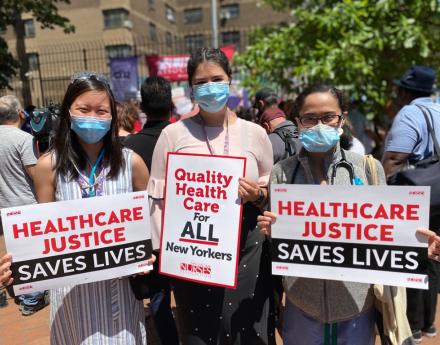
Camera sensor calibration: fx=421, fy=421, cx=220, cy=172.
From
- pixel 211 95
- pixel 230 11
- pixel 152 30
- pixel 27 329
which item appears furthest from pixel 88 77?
pixel 230 11

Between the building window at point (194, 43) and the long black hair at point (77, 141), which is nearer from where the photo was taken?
the long black hair at point (77, 141)

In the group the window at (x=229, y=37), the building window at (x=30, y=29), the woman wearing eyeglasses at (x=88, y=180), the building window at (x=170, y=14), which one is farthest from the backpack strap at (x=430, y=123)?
the building window at (x=170, y=14)

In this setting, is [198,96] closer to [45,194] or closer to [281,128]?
[45,194]

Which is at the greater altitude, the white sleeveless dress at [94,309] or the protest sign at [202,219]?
the protest sign at [202,219]

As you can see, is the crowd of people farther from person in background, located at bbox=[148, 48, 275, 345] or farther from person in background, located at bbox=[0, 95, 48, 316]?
person in background, located at bbox=[0, 95, 48, 316]

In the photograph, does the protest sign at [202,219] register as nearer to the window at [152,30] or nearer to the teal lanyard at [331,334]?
the teal lanyard at [331,334]

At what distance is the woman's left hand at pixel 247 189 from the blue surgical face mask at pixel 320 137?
1.08 ft

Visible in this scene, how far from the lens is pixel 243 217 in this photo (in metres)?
2.32

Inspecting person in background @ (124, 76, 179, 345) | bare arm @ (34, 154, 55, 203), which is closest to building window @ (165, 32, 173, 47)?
person in background @ (124, 76, 179, 345)

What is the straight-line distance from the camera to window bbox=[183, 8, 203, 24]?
4212 centimetres

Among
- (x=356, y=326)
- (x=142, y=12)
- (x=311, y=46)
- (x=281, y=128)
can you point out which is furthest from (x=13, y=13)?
(x=142, y=12)

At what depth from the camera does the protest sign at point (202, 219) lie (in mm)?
2164

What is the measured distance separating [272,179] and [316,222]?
0.32 m

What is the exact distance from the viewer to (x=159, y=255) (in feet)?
7.60
